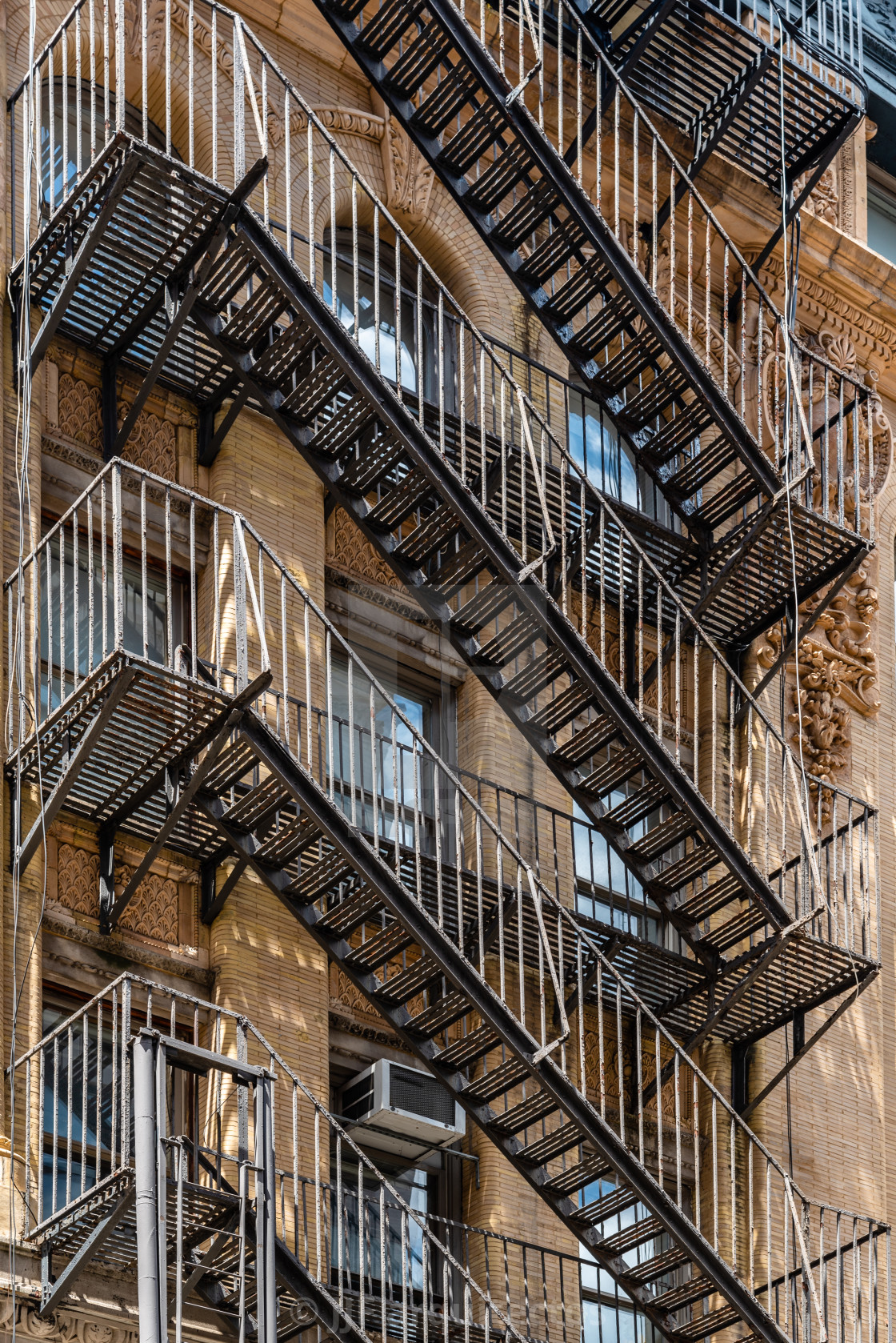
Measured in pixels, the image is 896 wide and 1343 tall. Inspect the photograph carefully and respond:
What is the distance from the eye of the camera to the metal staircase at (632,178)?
1781cm

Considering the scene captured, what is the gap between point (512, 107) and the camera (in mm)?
17391

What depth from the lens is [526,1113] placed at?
638 inches

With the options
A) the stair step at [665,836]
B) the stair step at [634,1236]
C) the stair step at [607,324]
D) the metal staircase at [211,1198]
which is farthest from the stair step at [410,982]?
the stair step at [607,324]

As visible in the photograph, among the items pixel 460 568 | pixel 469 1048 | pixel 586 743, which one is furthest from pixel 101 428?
pixel 469 1048

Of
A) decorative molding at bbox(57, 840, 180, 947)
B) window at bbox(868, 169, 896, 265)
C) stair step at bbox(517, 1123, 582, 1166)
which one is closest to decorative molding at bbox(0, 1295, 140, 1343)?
decorative molding at bbox(57, 840, 180, 947)

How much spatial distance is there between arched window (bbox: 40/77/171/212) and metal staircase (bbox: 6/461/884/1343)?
2.16 meters

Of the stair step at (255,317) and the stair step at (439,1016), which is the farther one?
the stair step at (255,317)

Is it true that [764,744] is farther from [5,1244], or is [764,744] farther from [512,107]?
[5,1244]

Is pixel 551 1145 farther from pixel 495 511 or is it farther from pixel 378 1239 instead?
pixel 495 511

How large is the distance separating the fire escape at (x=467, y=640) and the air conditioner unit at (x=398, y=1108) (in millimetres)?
376

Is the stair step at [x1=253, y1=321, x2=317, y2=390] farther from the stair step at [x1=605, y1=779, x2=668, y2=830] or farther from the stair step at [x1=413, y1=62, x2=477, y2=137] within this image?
the stair step at [x1=605, y1=779, x2=668, y2=830]

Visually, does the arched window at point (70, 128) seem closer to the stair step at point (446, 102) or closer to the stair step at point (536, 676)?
the stair step at point (446, 102)

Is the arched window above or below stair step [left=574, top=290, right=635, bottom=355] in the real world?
above

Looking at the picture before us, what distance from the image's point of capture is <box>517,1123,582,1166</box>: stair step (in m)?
16.0
